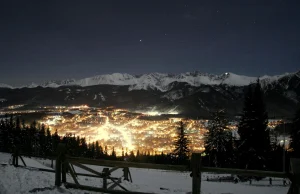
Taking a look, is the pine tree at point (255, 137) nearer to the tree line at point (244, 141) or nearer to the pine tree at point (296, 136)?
the tree line at point (244, 141)

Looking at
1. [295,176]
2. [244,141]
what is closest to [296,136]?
[244,141]

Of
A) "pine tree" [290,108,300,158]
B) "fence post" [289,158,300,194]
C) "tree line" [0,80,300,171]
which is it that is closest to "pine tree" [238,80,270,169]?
"tree line" [0,80,300,171]

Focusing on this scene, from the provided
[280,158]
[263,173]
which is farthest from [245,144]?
[263,173]

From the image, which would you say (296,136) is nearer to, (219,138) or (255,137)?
(255,137)

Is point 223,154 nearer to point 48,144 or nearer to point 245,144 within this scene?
point 245,144

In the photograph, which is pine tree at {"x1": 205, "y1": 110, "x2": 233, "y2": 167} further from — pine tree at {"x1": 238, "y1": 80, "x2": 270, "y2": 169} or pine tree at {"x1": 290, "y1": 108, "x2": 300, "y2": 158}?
pine tree at {"x1": 290, "y1": 108, "x2": 300, "y2": 158}
